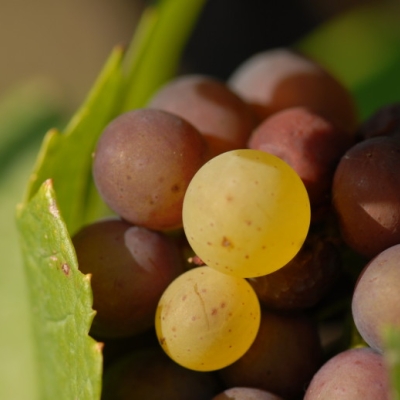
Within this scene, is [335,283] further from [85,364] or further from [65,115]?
[65,115]

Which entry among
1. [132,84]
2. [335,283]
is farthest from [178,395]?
[132,84]

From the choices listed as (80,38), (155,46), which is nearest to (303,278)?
(155,46)

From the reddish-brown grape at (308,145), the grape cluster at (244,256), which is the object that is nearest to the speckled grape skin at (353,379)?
the grape cluster at (244,256)

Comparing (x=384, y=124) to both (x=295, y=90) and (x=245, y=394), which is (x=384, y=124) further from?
(x=245, y=394)

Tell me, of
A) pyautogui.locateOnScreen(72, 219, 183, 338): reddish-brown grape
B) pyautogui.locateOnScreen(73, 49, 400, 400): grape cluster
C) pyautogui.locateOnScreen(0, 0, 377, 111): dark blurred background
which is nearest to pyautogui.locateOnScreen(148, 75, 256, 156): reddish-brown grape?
pyautogui.locateOnScreen(73, 49, 400, 400): grape cluster

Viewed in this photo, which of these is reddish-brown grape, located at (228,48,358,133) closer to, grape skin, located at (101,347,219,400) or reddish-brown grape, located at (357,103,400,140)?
reddish-brown grape, located at (357,103,400,140)
